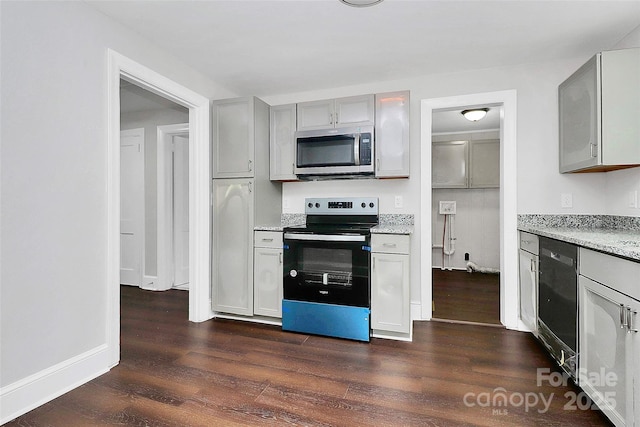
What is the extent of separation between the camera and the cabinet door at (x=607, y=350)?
55.4 inches

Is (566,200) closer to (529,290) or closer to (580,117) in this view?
(580,117)

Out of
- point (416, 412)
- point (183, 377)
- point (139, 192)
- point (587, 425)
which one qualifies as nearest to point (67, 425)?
point (183, 377)

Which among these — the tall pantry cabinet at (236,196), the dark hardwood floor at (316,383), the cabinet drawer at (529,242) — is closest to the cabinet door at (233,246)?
the tall pantry cabinet at (236,196)

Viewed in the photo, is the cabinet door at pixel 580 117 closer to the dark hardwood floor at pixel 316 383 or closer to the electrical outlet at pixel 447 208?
the dark hardwood floor at pixel 316 383

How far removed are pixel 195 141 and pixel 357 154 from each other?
1.56 meters

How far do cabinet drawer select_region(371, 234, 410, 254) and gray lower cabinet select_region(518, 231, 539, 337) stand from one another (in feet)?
3.10

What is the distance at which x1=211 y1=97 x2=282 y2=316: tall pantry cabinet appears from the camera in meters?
3.12

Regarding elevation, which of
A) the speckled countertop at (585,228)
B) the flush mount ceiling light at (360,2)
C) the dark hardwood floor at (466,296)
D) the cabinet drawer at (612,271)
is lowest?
the dark hardwood floor at (466,296)

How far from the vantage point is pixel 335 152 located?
3068 mm

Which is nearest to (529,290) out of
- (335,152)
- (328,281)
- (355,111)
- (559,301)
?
(559,301)

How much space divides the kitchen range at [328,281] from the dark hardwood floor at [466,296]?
1.02 meters

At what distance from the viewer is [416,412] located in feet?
5.66

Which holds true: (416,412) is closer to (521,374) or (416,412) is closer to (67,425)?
(521,374)

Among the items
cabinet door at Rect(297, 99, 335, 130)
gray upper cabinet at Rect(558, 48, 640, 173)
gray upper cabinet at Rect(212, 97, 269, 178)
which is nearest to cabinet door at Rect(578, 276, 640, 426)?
gray upper cabinet at Rect(558, 48, 640, 173)
